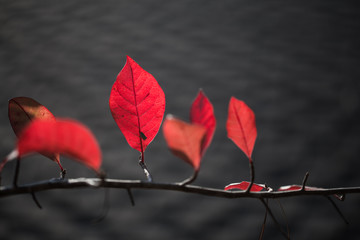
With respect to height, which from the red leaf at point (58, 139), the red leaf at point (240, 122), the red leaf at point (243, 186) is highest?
the red leaf at point (58, 139)

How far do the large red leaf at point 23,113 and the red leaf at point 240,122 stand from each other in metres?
0.12

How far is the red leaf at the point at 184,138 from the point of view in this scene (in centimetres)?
15

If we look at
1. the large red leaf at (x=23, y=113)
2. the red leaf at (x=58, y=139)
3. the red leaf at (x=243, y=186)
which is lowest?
the red leaf at (x=243, y=186)

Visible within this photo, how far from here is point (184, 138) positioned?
0.50 ft

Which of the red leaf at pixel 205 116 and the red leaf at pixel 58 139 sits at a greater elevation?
the red leaf at pixel 58 139

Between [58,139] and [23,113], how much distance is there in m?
0.08

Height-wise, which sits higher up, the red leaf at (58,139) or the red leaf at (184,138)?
the red leaf at (58,139)

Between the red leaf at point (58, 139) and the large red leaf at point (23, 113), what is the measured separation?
0.07 meters

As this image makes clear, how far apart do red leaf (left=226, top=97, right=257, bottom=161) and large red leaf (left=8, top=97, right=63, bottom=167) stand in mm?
115

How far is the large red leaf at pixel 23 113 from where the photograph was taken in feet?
0.64

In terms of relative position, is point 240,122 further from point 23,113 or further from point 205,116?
point 23,113

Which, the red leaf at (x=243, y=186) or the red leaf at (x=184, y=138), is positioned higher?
the red leaf at (x=184, y=138)

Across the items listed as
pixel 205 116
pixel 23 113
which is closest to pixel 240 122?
pixel 205 116

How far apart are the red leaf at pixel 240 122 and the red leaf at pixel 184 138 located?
38mm
